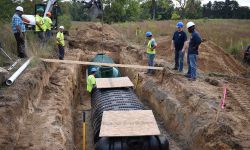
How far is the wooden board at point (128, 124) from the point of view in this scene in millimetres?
7227

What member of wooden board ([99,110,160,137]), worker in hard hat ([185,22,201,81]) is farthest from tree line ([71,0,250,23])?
wooden board ([99,110,160,137])

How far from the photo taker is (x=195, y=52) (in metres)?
12.1

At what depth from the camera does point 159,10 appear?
72.3m

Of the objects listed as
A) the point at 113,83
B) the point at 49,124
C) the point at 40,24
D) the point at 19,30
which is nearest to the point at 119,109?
the point at 49,124

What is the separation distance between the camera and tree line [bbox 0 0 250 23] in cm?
4826

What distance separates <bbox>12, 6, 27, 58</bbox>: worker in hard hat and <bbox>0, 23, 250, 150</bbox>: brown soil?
3.75 ft

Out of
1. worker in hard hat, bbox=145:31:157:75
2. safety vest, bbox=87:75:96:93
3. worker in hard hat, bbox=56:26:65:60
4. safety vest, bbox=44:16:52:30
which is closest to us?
safety vest, bbox=87:75:96:93

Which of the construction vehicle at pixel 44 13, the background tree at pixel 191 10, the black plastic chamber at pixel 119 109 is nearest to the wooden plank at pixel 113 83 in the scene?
the black plastic chamber at pixel 119 109

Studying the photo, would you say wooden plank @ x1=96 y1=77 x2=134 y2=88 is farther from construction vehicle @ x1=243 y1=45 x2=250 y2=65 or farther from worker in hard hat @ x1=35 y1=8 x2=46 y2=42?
construction vehicle @ x1=243 y1=45 x2=250 y2=65

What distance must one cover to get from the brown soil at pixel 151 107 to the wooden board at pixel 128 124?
4.02 ft

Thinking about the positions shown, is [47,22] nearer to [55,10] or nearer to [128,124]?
[55,10]

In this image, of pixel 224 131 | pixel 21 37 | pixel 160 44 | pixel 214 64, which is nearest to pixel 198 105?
pixel 224 131

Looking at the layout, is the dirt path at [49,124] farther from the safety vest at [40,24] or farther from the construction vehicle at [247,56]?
the construction vehicle at [247,56]

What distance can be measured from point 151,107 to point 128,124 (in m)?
6.02
